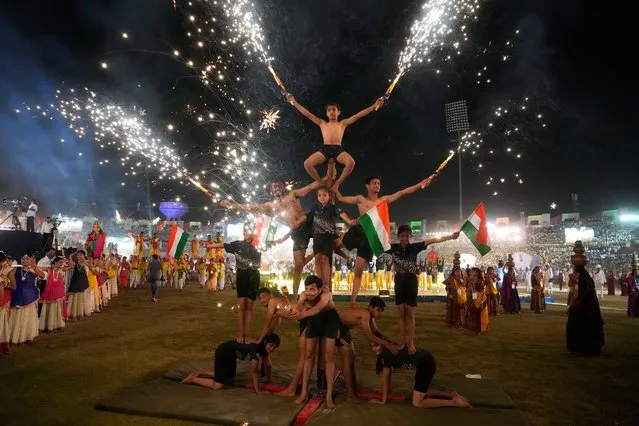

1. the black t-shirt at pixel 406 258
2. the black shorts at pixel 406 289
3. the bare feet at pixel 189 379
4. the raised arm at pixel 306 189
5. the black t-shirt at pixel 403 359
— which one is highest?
the raised arm at pixel 306 189

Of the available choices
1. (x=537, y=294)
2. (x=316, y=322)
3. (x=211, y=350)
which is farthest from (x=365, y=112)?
(x=537, y=294)

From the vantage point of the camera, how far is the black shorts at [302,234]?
7375 mm

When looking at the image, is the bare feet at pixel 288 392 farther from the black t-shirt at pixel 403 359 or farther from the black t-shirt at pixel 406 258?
the black t-shirt at pixel 406 258

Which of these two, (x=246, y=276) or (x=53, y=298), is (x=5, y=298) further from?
(x=246, y=276)

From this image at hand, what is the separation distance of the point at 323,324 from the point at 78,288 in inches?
386

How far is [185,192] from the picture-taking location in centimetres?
5531

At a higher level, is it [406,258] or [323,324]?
[406,258]

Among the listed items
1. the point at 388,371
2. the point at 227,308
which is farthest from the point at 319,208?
the point at 227,308

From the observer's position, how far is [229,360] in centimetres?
624

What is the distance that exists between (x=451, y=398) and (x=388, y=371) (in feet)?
3.01

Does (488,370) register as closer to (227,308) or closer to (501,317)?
(501,317)

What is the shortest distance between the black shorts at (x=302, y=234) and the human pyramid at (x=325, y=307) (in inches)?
0.7

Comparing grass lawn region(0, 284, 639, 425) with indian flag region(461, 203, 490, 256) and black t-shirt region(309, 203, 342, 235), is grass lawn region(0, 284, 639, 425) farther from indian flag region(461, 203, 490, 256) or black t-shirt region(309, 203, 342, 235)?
black t-shirt region(309, 203, 342, 235)

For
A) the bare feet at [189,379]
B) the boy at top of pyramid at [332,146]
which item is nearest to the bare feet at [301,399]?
the bare feet at [189,379]
